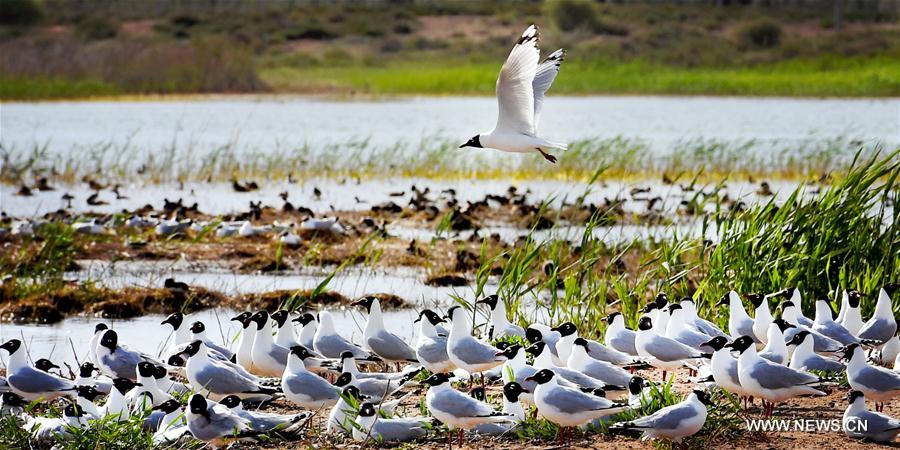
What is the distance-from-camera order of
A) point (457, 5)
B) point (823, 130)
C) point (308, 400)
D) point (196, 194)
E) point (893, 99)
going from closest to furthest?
point (308, 400) → point (196, 194) → point (823, 130) → point (893, 99) → point (457, 5)

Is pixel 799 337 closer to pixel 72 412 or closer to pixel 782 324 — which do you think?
pixel 782 324

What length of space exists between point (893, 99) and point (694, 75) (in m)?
8.25

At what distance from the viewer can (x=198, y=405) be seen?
6.55m

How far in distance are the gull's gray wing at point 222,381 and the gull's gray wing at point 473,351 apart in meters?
1.26

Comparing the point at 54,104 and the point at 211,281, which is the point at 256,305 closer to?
the point at 211,281

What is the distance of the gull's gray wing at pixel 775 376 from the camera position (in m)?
7.02

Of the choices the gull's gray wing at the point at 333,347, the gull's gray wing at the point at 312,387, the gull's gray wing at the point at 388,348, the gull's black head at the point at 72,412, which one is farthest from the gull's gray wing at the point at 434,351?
the gull's black head at the point at 72,412

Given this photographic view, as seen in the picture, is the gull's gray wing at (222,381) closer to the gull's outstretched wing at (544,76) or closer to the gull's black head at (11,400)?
the gull's black head at (11,400)

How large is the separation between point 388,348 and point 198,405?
7.73 feet

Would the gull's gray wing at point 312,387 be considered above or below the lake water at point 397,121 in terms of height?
above

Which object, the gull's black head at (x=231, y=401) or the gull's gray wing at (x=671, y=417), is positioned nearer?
the gull's gray wing at (x=671, y=417)

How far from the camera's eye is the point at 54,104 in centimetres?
4144

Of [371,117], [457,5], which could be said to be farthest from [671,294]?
[457,5]

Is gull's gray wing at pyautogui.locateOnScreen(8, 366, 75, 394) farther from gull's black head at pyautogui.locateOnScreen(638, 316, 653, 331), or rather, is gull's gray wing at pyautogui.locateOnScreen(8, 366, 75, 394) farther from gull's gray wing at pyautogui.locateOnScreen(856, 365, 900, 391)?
gull's gray wing at pyautogui.locateOnScreen(856, 365, 900, 391)
